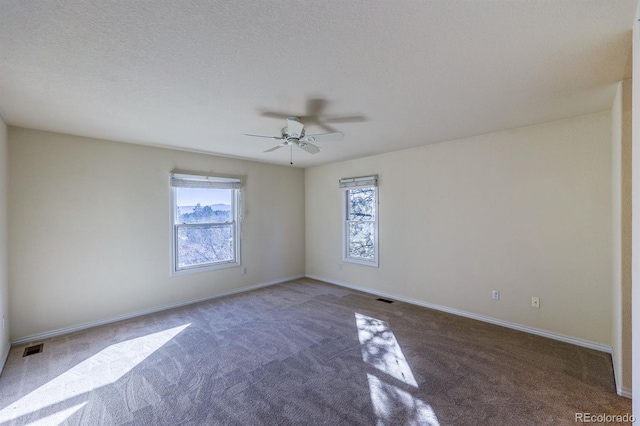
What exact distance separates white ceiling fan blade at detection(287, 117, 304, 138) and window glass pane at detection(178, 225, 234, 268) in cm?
260

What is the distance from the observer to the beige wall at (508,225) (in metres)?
2.88

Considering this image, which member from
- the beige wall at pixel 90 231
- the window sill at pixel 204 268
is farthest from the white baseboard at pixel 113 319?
the window sill at pixel 204 268

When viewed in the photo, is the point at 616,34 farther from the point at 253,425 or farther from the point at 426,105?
the point at 253,425

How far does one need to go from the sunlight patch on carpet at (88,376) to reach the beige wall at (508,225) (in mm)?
3386

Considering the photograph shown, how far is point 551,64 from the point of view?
6.37ft

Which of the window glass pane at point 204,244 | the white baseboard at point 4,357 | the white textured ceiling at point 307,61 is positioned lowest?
the white baseboard at point 4,357

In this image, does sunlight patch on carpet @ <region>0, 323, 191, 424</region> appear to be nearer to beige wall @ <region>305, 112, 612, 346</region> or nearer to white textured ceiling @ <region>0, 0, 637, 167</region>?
white textured ceiling @ <region>0, 0, 637, 167</region>

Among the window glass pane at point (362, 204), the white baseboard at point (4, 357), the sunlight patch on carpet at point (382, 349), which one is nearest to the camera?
the sunlight patch on carpet at point (382, 349)

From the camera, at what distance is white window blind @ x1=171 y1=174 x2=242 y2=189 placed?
4301mm

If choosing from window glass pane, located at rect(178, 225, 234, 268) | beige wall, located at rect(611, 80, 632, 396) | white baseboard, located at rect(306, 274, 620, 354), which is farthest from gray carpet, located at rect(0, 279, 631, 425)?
window glass pane, located at rect(178, 225, 234, 268)

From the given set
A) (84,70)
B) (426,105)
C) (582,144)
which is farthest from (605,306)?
(84,70)

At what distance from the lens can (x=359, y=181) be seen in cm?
500

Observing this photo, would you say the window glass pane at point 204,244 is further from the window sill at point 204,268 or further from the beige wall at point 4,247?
the beige wall at point 4,247

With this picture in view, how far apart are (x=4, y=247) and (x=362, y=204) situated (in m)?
4.66
